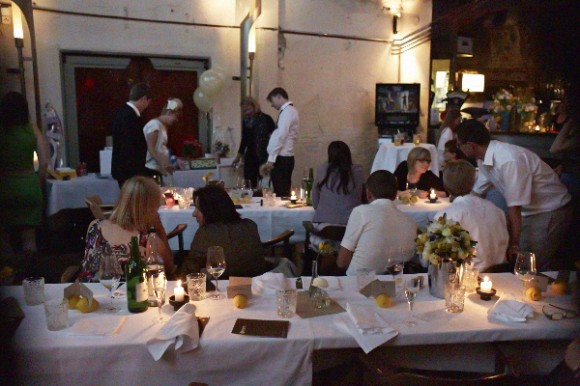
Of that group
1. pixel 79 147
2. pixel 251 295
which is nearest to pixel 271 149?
pixel 79 147

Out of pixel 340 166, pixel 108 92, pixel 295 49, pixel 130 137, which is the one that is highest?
pixel 295 49

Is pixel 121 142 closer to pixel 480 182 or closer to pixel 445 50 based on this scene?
pixel 480 182

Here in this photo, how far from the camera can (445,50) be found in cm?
874

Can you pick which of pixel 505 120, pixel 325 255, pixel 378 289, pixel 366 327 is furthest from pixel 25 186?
pixel 505 120

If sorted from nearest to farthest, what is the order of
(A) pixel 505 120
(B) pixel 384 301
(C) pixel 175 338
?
(C) pixel 175 338 < (B) pixel 384 301 < (A) pixel 505 120

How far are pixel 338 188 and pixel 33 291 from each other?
90.2 inches

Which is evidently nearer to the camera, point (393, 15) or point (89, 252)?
point (89, 252)

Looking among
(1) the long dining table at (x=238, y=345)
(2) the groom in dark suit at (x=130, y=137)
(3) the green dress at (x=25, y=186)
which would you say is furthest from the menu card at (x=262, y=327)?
(2) the groom in dark suit at (x=130, y=137)

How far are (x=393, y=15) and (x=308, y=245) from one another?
601 centimetres

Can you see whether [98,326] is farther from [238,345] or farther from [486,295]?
[486,295]

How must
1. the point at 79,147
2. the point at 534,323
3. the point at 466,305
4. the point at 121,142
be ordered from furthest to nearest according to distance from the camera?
the point at 79,147
the point at 121,142
the point at 466,305
the point at 534,323

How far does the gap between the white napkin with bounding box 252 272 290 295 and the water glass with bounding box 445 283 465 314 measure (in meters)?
0.70

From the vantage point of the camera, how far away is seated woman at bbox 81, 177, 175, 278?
240 centimetres

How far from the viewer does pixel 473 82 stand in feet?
29.1
